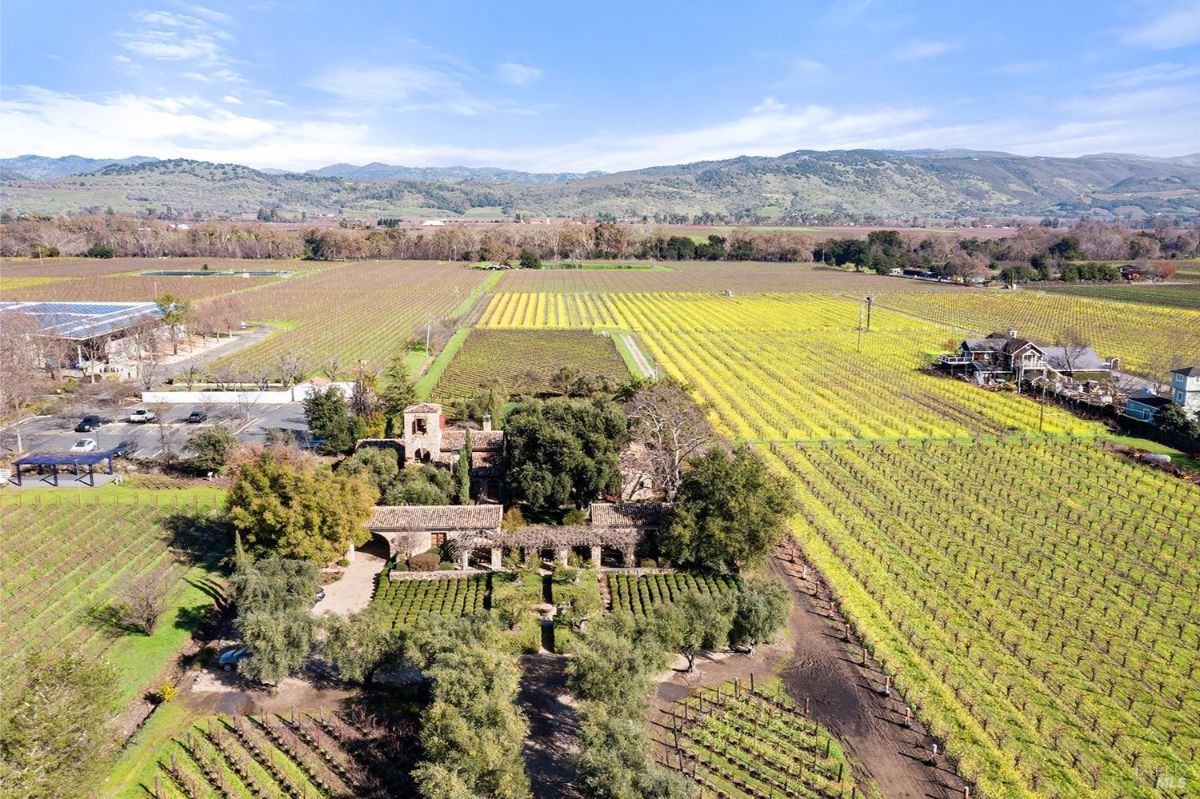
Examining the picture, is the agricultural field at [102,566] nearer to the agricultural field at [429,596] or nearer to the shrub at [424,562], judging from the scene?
the agricultural field at [429,596]

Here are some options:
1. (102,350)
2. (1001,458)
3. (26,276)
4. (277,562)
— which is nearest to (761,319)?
(1001,458)

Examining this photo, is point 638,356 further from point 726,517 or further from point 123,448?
point 726,517

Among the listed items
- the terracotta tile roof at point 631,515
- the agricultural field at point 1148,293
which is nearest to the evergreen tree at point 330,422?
the terracotta tile roof at point 631,515

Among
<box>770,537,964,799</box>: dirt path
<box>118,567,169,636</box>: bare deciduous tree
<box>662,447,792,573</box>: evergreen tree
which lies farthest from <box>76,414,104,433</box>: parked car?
<box>770,537,964,799</box>: dirt path

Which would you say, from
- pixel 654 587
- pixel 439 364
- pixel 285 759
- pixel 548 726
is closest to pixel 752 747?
pixel 548 726

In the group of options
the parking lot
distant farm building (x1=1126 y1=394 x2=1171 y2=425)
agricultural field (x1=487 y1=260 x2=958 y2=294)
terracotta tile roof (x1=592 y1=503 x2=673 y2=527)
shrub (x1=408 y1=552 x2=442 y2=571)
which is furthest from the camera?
agricultural field (x1=487 y1=260 x2=958 y2=294)

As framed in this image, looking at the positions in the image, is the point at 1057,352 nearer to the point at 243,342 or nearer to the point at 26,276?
the point at 243,342

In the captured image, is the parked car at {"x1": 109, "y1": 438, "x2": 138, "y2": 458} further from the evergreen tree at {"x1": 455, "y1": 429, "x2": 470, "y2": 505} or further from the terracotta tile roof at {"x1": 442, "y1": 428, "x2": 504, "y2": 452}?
the evergreen tree at {"x1": 455, "y1": 429, "x2": 470, "y2": 505}
